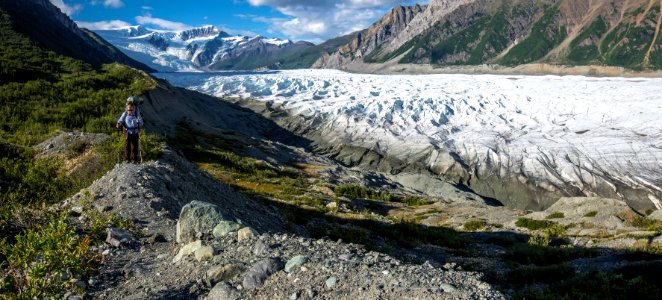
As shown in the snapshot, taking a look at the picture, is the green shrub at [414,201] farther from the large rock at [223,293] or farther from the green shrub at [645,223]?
the large rock at [223,293]

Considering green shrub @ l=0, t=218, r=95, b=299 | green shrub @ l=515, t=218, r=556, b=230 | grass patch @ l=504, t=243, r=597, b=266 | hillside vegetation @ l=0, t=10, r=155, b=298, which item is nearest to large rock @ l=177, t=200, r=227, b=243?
hillside vegetation @ l=0, t=10, r=155, b=298

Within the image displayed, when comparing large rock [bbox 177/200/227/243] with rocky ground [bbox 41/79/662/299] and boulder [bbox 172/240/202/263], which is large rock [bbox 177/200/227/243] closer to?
rocky ground [bbox 41/79/662/299]

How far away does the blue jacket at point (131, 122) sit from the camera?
52.6ft

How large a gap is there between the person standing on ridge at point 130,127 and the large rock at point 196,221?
8094mm

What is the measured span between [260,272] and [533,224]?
22.3 metres

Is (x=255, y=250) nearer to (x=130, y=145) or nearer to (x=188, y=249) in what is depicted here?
(x=188, y=249)

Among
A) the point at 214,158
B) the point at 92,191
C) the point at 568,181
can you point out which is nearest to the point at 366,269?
the point at 92,191

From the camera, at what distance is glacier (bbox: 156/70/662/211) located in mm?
86875

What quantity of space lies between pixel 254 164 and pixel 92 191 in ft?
118

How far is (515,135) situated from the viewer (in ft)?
361

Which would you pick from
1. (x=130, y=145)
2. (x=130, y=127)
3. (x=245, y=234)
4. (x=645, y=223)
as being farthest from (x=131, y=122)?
(x=645, y=223)

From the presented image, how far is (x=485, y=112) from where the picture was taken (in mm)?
129000

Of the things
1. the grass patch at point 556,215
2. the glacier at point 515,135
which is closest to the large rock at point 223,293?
the grass patch at point 556,215

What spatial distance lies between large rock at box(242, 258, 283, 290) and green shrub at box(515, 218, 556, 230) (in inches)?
844
